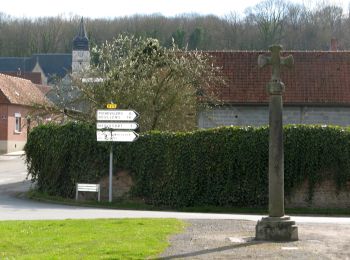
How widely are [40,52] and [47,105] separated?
9180 centimetres

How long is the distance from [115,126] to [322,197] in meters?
7.94

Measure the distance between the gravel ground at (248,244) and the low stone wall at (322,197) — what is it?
28.0 ft

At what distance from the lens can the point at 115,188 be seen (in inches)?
952

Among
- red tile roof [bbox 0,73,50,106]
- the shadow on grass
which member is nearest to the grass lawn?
the shadow on grass

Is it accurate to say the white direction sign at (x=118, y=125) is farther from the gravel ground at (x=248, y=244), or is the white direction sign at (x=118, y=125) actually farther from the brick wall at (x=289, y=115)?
the brick wall at (x=289, y=115)

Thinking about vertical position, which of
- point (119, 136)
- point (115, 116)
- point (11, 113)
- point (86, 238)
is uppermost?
point (11, 113)

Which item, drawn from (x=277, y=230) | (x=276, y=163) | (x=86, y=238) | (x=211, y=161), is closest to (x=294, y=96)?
(x=211, y=161)

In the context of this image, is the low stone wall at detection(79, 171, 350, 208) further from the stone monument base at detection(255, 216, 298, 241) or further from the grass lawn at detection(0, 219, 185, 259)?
the stone monument base at detection(255, 216, 298, 241)

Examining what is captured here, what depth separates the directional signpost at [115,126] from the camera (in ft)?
76.1

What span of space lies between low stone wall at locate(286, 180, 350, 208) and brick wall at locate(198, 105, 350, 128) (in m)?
10.6

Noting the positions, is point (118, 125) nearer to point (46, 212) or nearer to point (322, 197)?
point (46, 212)

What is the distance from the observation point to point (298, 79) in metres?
34.3

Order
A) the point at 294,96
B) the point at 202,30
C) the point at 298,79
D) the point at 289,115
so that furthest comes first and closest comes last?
1. the point at 202,30
2. the point at 298,79
3. the point at 294,96
4. the point at 289,115

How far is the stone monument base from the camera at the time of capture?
37.7 feet
